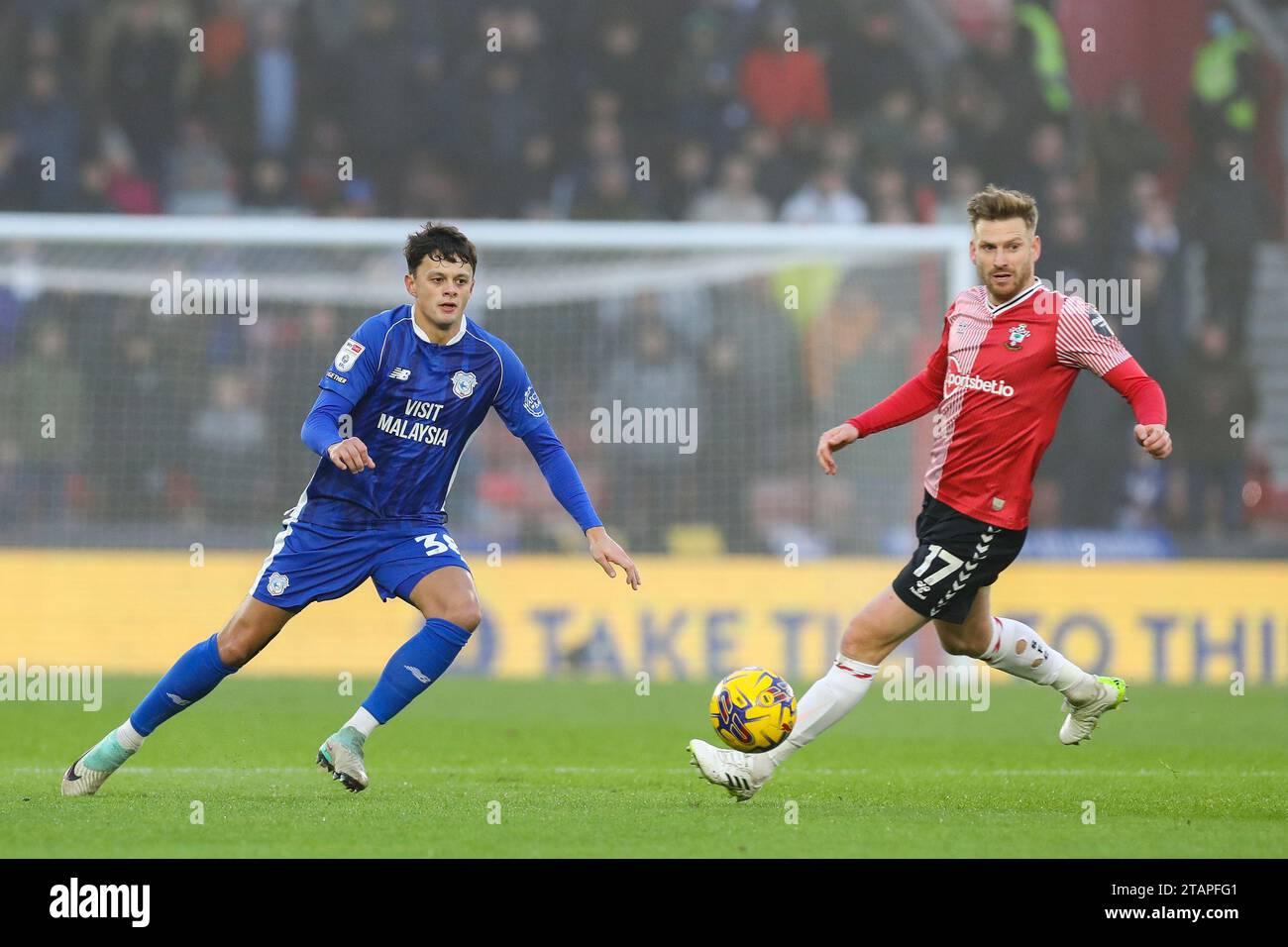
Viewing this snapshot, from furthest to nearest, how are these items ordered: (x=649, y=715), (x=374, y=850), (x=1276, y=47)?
(x=1276, y=47), (x=649, y=715), (x=374, y=850)

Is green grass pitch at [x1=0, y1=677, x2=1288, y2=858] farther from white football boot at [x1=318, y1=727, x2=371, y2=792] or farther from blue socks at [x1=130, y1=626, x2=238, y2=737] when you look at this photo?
blue socks at [x1=130, y1=626, x2=238, y2=737]

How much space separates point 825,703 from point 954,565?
0.70m

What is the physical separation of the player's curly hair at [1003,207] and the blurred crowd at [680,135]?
9.33m

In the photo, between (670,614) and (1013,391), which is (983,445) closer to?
(1013,391)

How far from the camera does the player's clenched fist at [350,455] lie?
240 inches

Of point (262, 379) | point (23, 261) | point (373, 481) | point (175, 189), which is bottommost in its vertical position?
point (373, 481)

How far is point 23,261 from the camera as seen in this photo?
14.0m

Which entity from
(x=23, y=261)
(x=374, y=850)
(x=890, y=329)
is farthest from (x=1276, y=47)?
(x=374, y=850)

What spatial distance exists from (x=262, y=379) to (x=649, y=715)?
17.1 ft

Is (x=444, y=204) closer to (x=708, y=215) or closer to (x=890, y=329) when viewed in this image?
(x=708, y=215)

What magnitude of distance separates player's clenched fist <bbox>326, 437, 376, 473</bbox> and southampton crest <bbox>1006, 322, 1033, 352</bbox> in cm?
243

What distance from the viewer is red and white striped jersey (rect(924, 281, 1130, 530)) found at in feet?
22.0
